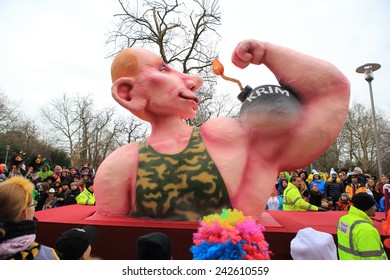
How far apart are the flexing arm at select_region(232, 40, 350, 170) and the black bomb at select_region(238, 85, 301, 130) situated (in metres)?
0.07

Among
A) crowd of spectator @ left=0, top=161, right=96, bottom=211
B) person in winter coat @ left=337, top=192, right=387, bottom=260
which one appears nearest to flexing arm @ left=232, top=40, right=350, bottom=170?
person in winter coat @ left=337, top=192, right=387, bottom=260

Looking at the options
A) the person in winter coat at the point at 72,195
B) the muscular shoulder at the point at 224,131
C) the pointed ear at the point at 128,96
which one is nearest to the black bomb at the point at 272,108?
the muscular shoulder at the point at 224,131

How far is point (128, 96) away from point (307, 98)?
1.94m

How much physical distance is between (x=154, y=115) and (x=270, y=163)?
1.41 meters

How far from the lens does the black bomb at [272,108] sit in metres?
2.99

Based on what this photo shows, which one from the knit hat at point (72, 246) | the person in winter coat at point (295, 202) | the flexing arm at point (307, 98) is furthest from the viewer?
the person in winter coat at point (295, 202)

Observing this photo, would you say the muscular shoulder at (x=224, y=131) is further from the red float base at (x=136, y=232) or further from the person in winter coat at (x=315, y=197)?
the person in winter coat at (x=315, y=197)

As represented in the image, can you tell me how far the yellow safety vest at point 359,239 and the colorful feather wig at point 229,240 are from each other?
3.18 feet

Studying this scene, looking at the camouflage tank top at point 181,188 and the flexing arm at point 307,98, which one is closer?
the camouflage tank top at point 181,188

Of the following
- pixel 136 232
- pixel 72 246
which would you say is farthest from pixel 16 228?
pixel 136 232

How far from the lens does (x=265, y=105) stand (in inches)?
119

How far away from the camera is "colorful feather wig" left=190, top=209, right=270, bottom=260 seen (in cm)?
131

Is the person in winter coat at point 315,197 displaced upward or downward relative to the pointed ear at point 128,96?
downward

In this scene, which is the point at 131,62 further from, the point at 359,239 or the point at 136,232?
the point at 359,239
